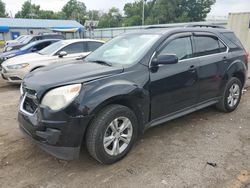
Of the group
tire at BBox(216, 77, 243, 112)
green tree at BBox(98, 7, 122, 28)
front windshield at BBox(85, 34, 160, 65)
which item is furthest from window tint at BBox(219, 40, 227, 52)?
green tree at BBox(98, 7, 122, 28)

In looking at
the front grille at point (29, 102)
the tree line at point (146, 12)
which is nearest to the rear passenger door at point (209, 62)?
the front grille at point (29, 102)

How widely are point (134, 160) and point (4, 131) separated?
245 centimetres

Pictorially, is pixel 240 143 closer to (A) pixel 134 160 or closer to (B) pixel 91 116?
(A) pixel 134 160

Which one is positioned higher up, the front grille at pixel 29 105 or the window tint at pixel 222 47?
the window tint at pixel 222 47

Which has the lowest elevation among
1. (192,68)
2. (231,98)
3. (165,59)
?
(231,98)

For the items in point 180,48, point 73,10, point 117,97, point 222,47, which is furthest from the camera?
point 73,10

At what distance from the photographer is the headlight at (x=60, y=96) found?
276 cm

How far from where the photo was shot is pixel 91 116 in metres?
2.80

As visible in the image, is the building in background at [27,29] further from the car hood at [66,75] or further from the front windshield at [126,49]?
the car hood at [66,75]

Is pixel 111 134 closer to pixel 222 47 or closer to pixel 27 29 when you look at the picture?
pixel 222 47

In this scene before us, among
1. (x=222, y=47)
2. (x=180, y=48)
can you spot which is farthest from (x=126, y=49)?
(x=222, y=47)

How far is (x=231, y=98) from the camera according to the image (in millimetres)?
5016

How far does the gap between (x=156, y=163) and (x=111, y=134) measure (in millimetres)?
727

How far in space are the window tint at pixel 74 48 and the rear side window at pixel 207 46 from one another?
5.10 meters
